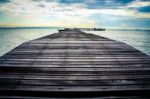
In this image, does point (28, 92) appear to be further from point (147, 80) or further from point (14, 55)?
point (14, 55)

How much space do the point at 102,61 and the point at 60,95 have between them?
297cm

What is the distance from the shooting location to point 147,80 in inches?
198

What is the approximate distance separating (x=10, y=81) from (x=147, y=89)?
8.92 ft

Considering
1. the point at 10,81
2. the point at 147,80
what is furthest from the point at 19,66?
the point at 147,80

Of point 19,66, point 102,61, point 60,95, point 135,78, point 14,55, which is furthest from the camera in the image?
point 14,55

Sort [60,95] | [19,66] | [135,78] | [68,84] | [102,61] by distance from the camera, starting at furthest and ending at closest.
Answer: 1. [102,61]
2. [19,66]
3. [135,78]
4. [68,84]
5. [60,95]

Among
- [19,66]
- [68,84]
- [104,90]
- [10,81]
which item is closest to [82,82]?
[68,84]

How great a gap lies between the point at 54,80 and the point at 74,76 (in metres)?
0.53

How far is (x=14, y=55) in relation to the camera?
802 centimetres

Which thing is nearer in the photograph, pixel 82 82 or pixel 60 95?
pixel 60 95

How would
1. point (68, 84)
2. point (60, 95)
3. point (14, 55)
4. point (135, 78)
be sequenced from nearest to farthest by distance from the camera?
point (60, 95), point (68, 84), point (135, 78), point (14, 55)

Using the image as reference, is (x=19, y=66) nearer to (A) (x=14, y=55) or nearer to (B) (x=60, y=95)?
(A) (x=14, y=55)

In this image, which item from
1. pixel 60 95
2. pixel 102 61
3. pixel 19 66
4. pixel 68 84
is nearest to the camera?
pixel 60 95

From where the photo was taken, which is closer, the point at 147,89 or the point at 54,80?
the point at 147,89
